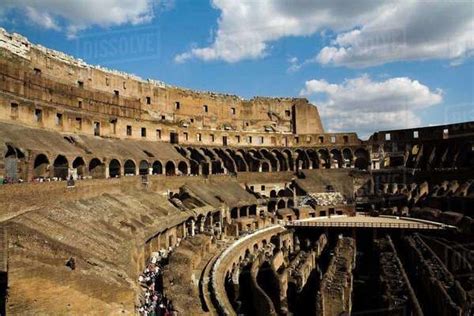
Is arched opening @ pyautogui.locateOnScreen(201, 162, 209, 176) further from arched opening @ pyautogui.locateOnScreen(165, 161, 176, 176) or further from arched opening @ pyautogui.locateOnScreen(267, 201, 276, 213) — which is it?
arched opening @ pyautogui.locateOnScreen(267, 201, 276, 213)

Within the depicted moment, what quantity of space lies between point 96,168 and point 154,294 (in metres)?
16.7

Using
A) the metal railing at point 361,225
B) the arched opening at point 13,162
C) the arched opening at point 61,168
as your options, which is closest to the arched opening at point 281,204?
the metal railing at point 361,225

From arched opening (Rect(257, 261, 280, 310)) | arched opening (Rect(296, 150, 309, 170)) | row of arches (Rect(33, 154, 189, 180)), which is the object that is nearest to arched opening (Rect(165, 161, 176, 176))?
row of arches (Rect(33, 154, 189, 180))

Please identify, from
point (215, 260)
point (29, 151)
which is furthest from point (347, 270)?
point (29, 151)

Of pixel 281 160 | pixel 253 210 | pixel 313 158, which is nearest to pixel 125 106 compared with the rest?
pixel 253 210

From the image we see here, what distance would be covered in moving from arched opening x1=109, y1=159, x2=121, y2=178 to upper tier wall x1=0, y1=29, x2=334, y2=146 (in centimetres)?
350

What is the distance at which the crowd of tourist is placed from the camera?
44.9ft

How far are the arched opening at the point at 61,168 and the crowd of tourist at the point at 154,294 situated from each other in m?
8.70

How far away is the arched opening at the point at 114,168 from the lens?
1266 inches

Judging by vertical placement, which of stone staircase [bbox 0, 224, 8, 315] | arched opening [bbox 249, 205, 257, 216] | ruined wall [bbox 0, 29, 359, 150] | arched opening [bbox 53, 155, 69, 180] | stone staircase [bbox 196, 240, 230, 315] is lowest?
stone staircase [bbox 196, 240, 230, 315]

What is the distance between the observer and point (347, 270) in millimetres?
20266

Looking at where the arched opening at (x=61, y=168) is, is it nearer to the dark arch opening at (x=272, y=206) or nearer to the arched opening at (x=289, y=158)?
the dark arch opening at (x=272, y=206)

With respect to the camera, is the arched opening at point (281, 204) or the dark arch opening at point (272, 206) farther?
the arched opening at point (281, 204)

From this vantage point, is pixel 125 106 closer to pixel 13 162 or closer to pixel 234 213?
pixel 234 213
